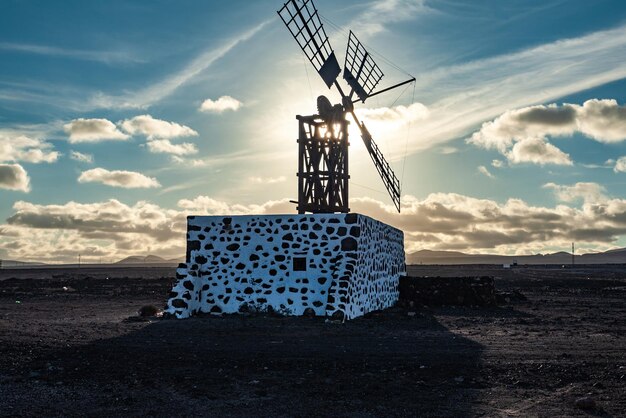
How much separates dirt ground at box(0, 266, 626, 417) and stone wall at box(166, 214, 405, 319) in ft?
4.04

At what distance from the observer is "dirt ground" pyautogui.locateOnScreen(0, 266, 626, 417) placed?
295 inches

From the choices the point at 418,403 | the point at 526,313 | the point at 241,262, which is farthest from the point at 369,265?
the point at 418,403

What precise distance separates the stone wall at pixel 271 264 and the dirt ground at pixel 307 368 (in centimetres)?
123

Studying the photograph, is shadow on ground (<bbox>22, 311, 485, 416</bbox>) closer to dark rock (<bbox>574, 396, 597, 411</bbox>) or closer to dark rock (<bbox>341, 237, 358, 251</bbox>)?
dark rock (<bbox>574, 396, 597, 411</bbox>)

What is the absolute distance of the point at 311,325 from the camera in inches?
603

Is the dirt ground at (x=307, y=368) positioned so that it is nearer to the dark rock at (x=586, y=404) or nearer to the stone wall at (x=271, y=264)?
the dark rock at (x=586, y=404)

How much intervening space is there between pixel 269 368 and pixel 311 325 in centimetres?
571

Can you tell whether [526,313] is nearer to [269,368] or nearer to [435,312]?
[435,312]

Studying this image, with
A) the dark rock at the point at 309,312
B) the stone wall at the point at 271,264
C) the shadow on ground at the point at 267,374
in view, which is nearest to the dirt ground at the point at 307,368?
the shadow on ground at the point at 267,374

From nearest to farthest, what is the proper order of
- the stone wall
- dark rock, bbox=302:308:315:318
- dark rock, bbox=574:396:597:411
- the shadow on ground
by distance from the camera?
dark rock, bbox=574:396:597:411 < the shadow on ground < dark rock, bbox=302:308:315:318 < the stone wall

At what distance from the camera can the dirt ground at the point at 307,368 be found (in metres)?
7.48

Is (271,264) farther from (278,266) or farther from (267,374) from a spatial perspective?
(267,374)

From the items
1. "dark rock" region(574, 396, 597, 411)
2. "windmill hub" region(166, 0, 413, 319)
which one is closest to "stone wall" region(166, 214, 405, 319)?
"windmill hub" region(166, 0, 413, 319)

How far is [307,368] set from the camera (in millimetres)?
9664
